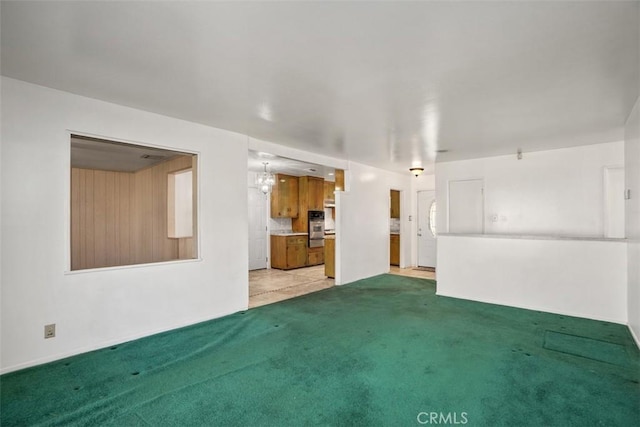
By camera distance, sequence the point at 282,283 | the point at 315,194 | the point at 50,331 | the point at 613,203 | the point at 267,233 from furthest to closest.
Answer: the point at 315,194 → the point at 267,233 → the point at 282,283 → the point at 613,203 → the point at 50,331

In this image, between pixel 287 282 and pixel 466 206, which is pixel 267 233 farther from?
pixel 466 206

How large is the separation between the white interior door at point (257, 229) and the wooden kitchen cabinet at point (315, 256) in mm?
1164

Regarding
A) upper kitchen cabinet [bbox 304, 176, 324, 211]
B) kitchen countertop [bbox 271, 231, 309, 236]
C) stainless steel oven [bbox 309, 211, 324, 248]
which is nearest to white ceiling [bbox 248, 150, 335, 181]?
upper kitchen cabinet [bbox 304, 176, 324, 211]

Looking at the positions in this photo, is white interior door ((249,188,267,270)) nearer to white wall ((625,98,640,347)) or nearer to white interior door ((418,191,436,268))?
white interior door ((418,191,436,268))

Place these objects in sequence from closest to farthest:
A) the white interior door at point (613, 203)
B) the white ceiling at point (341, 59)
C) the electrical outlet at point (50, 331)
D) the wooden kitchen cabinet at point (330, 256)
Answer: the white ceiling at point (341, 59) < the electrical outlet at point (50, 331) < the white interior door at point (613, 203) < the wooden kitchen cabinet at point (330, 256)

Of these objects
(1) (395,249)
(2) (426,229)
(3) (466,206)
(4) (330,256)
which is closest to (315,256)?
(4) (330,256)

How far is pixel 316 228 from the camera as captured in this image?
28.7ft

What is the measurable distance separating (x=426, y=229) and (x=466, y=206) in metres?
2.03

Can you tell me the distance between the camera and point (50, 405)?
7.52ft

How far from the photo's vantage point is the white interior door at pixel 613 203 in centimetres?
493

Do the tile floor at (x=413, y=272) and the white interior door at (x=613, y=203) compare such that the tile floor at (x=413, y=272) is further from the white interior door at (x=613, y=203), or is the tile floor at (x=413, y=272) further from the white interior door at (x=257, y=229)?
the white interior door at (x=257, y=229)

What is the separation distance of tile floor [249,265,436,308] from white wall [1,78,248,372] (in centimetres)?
137

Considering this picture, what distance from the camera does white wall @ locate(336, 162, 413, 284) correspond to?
6.39 meters

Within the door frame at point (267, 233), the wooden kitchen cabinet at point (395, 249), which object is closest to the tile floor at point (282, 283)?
the door frame at point (267, 233)
